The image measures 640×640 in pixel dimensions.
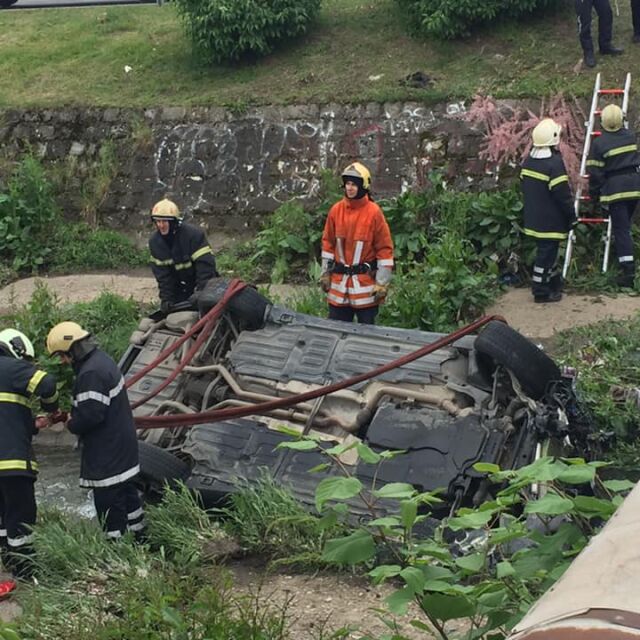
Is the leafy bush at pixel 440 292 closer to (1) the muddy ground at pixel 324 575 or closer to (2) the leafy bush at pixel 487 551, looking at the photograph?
(1) the muddy ground at pixel 324 575

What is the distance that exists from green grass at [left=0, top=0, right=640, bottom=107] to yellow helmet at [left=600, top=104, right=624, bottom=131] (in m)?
1.43

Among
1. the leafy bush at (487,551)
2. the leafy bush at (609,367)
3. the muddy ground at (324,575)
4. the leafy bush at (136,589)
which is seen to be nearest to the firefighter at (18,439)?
the leafy bush at (136,589)

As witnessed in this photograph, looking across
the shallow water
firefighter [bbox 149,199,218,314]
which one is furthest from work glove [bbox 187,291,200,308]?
the shallow water

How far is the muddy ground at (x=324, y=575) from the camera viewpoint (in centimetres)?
479

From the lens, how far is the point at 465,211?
9984 millimetres

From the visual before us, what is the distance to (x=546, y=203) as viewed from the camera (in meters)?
9.07

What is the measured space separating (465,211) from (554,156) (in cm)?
125

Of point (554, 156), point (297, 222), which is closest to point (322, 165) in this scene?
point (297, 222)

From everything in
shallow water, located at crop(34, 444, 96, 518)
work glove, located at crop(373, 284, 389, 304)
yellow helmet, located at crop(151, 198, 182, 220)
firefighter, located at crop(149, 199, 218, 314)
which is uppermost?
yellow helmet, located at crop(151, 198, 182, 220)

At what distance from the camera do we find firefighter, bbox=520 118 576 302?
891cm

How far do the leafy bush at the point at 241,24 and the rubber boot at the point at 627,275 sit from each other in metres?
5.74

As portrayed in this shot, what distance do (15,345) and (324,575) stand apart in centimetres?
243

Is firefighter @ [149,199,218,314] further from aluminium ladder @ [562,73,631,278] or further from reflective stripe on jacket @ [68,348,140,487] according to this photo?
aluminium ladder @ [562,73,631,278]

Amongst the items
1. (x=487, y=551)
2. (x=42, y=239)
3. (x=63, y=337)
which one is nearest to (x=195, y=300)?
(x=63, y=337)
